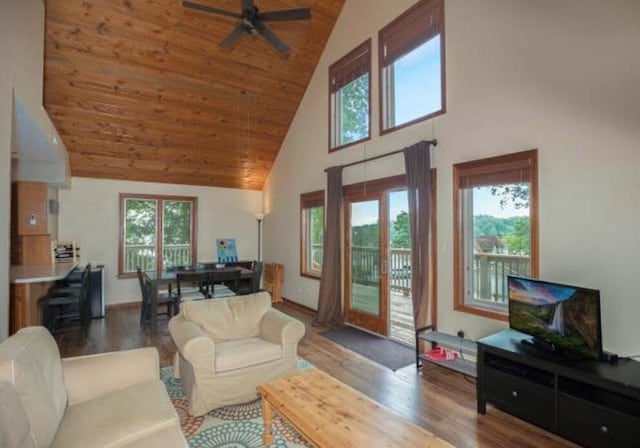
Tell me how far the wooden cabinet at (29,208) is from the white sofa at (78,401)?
377 cm

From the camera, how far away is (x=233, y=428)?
98.3 inches

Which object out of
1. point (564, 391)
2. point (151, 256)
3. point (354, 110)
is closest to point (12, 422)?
point (564, 391)

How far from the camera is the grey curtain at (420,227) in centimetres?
386

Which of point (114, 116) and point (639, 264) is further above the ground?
point (114, 116)

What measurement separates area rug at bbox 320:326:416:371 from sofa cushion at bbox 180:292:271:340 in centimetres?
145

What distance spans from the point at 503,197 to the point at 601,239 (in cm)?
90

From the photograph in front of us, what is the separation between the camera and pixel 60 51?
14.4 ft

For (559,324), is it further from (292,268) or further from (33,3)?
(33,3)

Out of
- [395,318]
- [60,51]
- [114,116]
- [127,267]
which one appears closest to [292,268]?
[395,318]

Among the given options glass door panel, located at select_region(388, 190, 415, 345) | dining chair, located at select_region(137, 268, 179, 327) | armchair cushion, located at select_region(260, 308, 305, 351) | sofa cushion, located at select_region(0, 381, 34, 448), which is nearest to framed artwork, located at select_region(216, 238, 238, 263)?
dining chair, located at select_region(137, 268, 179, 327)

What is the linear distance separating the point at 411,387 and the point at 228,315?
1.85 metres

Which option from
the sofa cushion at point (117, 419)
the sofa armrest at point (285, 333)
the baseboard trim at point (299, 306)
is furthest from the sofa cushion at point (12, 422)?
the baseboard trim at point (299, 306)

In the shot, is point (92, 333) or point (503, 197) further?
point (92, 333)

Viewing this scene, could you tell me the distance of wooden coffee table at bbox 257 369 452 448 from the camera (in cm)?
168
